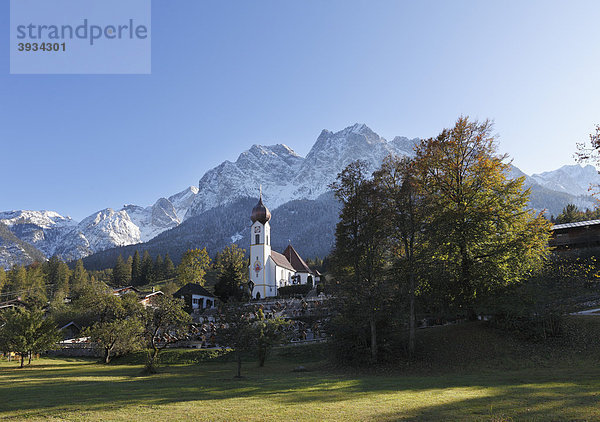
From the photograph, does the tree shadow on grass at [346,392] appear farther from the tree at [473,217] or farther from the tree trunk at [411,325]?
the tree at [473,217]

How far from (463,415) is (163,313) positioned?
1840cm

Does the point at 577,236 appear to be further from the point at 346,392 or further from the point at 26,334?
the point at 26,334

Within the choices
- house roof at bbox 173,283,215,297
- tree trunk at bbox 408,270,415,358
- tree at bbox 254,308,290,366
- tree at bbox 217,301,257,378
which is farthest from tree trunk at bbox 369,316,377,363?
house roof at bbox 173,283,215,297

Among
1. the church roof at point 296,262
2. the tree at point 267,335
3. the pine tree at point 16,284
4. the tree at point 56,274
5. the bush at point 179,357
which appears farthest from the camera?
the tree at point 56,274

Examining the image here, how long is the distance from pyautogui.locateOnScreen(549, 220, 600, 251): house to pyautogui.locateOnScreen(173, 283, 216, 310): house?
44022 mm

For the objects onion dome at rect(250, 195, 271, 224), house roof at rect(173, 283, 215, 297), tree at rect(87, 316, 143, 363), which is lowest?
tree at rect(87, 316, 143, 363)

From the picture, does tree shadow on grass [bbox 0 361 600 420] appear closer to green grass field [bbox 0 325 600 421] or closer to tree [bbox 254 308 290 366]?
green grass field [bbox 0 325 600 421]

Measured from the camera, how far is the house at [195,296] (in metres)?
57.8

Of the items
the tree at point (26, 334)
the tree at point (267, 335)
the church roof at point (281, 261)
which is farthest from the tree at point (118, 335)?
the church roof at point (281, 261)

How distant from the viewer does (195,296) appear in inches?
2319

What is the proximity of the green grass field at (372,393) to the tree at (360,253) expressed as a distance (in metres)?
2.82

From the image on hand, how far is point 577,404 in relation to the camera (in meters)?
Answer: 9.79

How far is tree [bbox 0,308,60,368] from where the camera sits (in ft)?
92.3

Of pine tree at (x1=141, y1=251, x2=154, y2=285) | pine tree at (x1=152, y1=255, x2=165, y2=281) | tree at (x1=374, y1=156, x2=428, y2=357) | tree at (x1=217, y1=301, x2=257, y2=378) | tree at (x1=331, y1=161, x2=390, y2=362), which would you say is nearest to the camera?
tree at (x1=217, y1=301, x2=257, y2=378)
